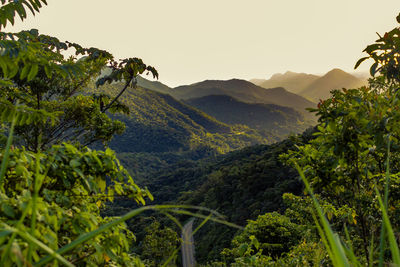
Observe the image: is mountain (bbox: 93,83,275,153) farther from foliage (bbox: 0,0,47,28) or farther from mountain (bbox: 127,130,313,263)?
foliage (bbox: 0,0,47,28)

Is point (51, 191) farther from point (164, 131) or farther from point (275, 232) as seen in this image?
point (164, 131)

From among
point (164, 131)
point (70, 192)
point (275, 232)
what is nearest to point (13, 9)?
point (70, 192)

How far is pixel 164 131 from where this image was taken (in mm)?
165000

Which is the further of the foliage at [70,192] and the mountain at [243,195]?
the mountain at [243,195]

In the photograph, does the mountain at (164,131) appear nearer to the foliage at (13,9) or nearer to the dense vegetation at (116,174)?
the dense vegetation at (116,174)

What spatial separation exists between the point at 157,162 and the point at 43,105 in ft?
438

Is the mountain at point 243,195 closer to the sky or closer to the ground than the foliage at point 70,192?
closer to the ground

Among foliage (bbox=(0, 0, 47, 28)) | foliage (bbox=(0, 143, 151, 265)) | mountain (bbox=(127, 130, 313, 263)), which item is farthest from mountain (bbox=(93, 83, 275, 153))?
foliage (bbox=(0, 143, 151, 265))

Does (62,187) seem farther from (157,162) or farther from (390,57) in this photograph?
(157,162)

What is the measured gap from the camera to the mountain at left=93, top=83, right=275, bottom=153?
158125mm

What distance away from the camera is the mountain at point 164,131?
519 feet

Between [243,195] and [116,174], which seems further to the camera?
[243,195]

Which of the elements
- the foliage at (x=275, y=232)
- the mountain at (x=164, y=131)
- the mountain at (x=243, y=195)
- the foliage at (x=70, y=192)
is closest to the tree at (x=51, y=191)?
the foliage at (x=70, y=192)

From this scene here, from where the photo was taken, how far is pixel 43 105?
9.50m
